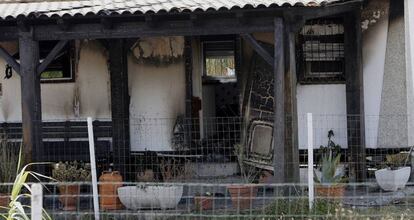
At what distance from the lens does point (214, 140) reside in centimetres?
1240

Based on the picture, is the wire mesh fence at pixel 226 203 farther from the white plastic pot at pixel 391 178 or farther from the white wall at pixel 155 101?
the white wall at pixel 155 101

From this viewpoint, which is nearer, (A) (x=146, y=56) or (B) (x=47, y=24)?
(B) (x=47, y=24)

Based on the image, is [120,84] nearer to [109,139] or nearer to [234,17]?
[109,139]

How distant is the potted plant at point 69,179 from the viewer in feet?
32.8

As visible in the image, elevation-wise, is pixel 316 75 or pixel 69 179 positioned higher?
pixel 316 75

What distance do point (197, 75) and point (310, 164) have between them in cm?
437

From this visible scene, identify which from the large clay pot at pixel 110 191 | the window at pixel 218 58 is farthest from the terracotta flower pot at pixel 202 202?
the window at pixel 218 58

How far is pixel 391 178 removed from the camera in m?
10.6

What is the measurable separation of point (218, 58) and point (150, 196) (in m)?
4.19

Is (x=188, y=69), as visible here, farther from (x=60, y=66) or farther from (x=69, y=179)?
(x=69, y=179)

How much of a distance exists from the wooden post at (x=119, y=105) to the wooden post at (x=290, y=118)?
12.2 feet

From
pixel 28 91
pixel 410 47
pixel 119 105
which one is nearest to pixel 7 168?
pixel 28 91

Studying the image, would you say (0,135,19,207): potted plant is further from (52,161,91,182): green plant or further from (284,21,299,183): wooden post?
(284,21,299,183): wooden post

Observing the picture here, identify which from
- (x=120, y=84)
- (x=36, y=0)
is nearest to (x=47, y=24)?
(x=36, y=0)
